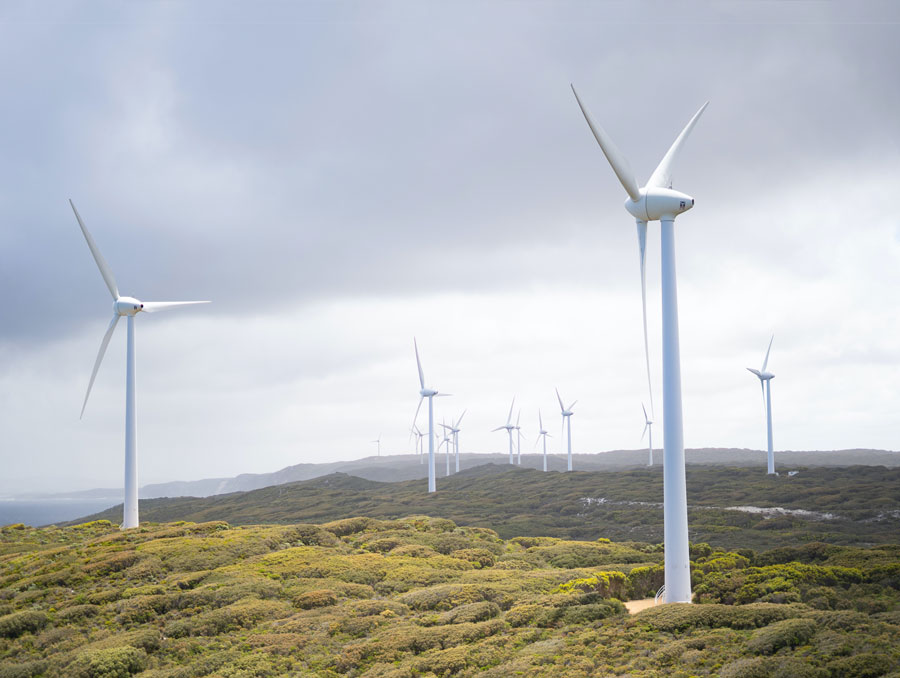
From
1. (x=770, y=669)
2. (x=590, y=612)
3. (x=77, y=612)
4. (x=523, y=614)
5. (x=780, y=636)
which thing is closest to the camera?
(x=770, y=669)

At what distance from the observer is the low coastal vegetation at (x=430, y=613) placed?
2012cm

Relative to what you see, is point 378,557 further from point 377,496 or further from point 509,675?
point 377,496

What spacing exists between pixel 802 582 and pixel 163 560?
30.7m

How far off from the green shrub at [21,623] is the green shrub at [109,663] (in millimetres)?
5646

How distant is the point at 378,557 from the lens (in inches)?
1499

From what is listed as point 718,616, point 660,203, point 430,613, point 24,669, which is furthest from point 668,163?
point 24,669

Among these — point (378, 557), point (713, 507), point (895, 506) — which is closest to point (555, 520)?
point (713, 507)

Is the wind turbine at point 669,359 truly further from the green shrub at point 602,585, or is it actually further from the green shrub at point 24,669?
the green shrub at point 24,669

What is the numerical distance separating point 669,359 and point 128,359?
132ft

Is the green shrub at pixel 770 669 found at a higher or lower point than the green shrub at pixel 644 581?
higher

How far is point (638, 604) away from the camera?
97.2 feet

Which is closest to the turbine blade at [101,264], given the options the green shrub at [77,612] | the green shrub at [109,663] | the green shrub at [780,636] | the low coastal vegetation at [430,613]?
the low coastal vegetation at [430,613]

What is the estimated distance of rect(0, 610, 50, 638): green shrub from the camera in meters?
26.3

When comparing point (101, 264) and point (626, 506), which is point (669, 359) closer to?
point (101, 264)
